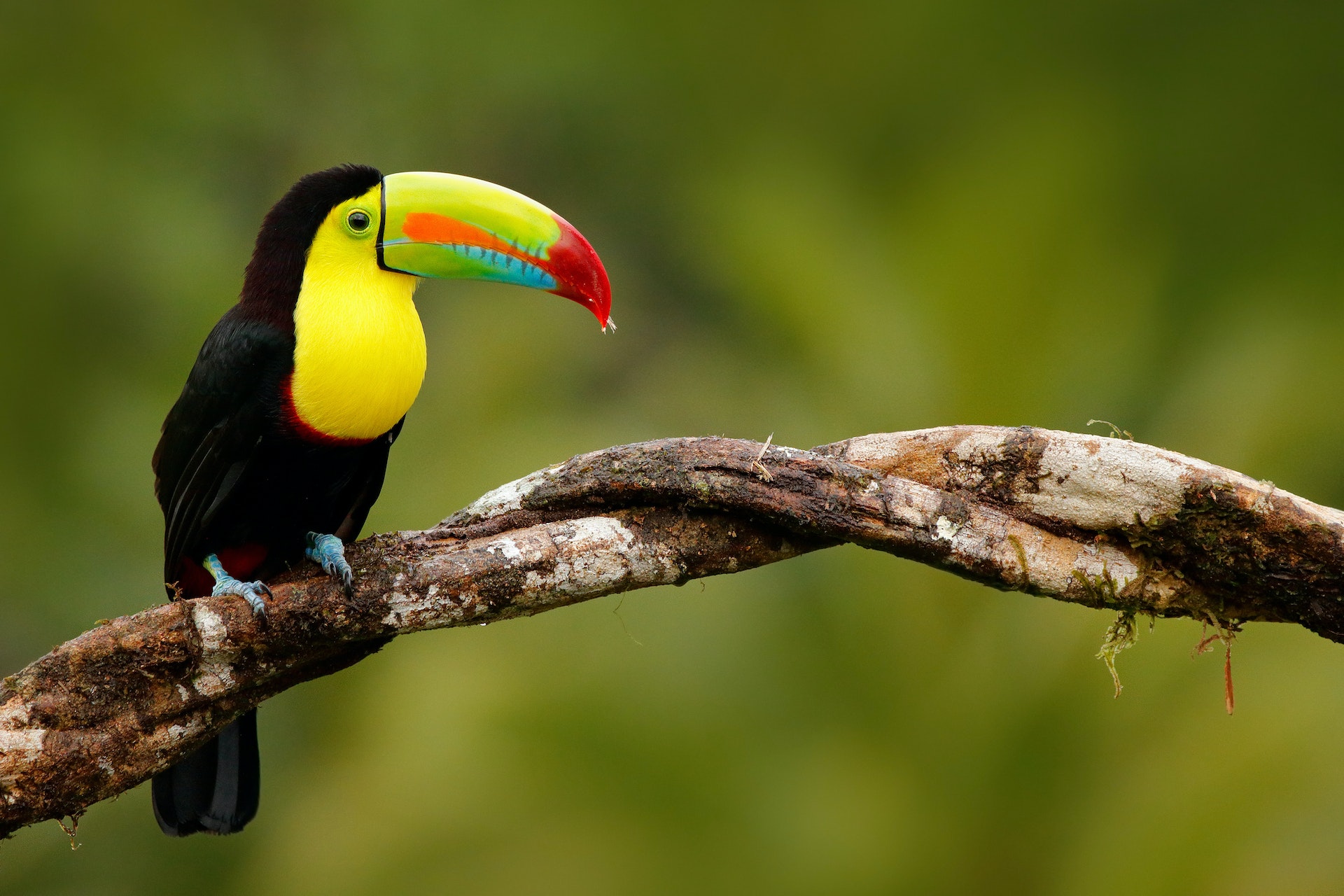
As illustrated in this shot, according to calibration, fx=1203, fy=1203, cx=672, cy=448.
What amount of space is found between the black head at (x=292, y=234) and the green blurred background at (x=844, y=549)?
0.93 metres

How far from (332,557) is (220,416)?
39cm

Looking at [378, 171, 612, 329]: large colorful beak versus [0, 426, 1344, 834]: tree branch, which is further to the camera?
[378, 171, 612, 329]: large colorful beak

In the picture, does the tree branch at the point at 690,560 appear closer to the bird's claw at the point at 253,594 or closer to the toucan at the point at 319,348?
the bird's claw at the point at 253,594

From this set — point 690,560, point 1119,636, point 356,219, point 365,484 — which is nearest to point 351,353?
point 356,219

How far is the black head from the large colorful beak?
0.08 meters

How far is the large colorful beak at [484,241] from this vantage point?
2295mm

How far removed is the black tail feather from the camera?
245 centimetres

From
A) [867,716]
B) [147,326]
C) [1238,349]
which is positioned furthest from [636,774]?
[147,326]

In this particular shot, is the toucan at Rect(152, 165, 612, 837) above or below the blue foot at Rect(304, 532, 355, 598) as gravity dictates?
above

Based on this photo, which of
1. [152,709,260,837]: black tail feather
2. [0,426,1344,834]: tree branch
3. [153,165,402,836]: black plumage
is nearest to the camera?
[0,426,1344,834]: tree branch

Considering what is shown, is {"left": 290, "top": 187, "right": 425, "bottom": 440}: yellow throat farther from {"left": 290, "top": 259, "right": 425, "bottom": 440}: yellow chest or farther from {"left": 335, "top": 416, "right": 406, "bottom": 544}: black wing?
{"left": 335, "top": 416, "right": 406, "bottom": 544}: black wing

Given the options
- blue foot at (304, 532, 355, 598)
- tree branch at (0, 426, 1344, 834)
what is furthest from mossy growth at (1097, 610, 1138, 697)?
blue foot at (304, 532, 355, 598)

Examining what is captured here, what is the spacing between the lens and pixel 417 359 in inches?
90.4

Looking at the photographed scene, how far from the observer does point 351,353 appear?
2197 mm
